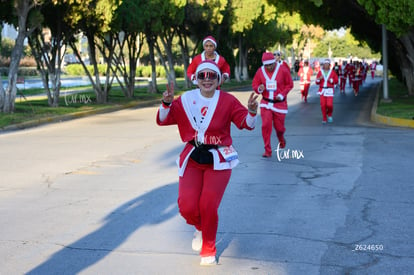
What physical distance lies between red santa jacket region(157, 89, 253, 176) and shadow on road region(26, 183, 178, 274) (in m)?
1.10

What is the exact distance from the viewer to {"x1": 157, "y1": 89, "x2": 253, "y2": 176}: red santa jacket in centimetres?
568

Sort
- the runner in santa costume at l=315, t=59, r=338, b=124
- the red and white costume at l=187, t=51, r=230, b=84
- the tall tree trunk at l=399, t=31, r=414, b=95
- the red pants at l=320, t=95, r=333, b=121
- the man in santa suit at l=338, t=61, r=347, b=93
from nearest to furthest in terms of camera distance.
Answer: the red and white costume at l=187, t=51, r=230, b=84 → the runner in santa costume at l=315, t=59, r=338, b=124 → the red pants at l=320, t=95, r=333, b=121 → the tall tree trunk at l=399, t=31, r=414, b=95 → the man in santa suit at l=338, t=61, r=347, b=93

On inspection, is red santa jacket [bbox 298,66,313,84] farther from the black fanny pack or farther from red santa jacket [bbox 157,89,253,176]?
the black fanny pack

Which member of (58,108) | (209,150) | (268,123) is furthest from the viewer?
(58,108)

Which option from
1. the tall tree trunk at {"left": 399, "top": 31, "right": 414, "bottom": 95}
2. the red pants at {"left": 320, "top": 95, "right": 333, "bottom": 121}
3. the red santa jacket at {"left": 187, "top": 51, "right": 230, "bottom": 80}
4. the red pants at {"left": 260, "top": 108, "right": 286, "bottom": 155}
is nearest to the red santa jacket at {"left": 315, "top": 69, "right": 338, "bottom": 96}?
the red pants at {"left": 320, "top": 95, "right": 333, "bottom": 121}

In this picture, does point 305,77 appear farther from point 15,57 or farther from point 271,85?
point 271,85

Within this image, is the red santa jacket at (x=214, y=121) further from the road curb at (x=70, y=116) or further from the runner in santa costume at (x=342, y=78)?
the runner in santa costume at (x=342, y=78)

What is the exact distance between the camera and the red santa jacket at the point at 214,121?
5.68m

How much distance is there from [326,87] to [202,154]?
12626 mm

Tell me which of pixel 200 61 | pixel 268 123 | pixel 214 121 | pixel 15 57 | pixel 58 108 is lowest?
pixel 58 108

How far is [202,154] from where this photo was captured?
223 inches

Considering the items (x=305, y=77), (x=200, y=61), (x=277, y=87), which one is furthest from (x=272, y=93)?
(x=305, y=77)

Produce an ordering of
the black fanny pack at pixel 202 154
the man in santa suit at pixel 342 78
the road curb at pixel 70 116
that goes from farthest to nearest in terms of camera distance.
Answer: the man in santa suit at pixel 342 78
the road curb at pixel 70 116
the black fanny pack at pixel 202 154

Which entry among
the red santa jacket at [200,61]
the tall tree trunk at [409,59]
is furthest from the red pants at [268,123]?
the tall tree trunk at [409,59]
